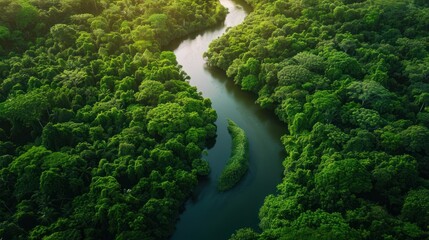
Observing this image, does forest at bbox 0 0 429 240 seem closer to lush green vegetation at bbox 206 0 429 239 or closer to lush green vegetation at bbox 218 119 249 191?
lush green vegetation at bbox 206 0 429 239

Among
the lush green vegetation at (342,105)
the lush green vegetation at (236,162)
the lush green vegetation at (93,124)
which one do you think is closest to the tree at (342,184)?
the lush green vegetation at (342,105)

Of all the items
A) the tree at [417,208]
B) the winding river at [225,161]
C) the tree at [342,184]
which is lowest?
the winding river at [225,161]

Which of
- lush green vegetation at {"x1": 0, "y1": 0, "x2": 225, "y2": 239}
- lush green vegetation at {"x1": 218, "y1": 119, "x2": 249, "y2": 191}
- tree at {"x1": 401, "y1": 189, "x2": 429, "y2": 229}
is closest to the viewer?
tree at {"x1": 401, "y1": 189, "x2": 429, "y2": 229}

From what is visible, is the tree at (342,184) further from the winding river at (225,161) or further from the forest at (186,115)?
the winding river at (225,161)

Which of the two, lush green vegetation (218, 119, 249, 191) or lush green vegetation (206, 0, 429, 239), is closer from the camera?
lush green vegetation (206, 0, 429, 239)

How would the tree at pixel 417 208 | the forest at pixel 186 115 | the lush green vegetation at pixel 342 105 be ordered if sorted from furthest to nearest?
the forest at pixel 186 115 → the lush green vegetation at pixel 342 105 → the tree at pixel 417 208

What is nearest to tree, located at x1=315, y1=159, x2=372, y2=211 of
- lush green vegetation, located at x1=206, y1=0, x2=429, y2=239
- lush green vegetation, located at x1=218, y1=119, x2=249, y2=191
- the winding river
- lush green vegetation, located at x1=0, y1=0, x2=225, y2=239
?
lush green vegetation, located at x1=206, y1=0, x2=429, y2=239

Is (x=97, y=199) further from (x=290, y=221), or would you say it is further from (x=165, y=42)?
(x=165, y=42)
